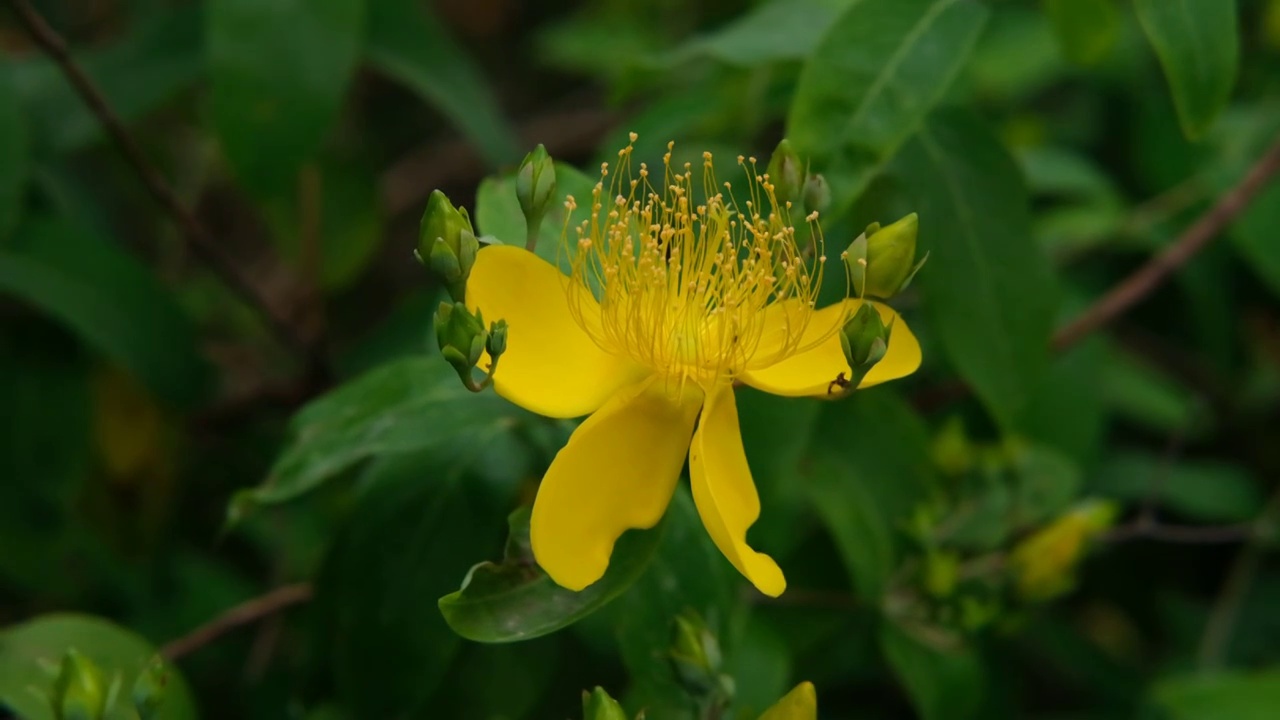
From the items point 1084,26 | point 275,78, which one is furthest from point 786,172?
point 275,78

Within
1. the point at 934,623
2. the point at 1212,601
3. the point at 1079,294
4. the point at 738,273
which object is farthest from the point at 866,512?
the point at 1212,601

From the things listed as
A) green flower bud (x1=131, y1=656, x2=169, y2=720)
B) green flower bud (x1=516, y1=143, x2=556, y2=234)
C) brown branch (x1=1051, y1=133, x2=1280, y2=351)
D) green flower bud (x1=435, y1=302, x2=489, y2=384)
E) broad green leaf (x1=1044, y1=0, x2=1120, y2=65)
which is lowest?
brown branch (x1=1051, y1=133, x2=1280, y2=351)

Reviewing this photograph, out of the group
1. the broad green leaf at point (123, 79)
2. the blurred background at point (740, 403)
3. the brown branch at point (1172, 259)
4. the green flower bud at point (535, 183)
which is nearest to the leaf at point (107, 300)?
the blurred background at point (740, 403)

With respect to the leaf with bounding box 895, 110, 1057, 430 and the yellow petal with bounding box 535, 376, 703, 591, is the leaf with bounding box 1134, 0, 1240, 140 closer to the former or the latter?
the leaf with bounding box 895, 110, 1057, 430

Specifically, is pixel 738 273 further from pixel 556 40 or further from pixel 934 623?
pixel 556 40

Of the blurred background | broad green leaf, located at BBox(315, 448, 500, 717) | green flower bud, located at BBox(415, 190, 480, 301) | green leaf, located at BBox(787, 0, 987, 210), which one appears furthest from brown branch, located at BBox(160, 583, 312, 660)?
green leaf, located at BBox(787, 0, 987, 210)

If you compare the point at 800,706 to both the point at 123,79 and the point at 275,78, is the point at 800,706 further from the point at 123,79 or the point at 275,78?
the point at 123,79
